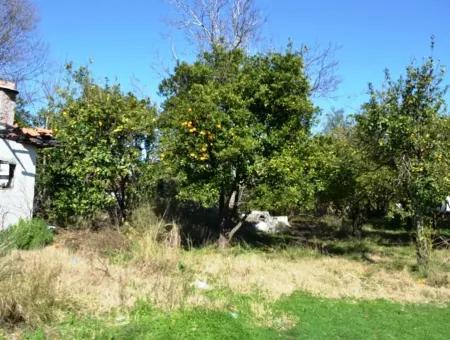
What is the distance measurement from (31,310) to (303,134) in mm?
9948

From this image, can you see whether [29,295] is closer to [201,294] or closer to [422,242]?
[201,294]

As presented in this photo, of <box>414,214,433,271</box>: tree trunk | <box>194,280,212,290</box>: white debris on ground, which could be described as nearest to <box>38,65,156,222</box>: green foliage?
<box>194,280,212,290</box>: white debris on ground

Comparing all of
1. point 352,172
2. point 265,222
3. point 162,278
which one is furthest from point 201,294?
point 265,222

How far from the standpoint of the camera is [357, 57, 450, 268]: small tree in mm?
12500

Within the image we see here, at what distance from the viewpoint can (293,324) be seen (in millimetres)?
Result: 7996

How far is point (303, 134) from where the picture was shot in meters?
15.1

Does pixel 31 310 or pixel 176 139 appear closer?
pixel 31 310

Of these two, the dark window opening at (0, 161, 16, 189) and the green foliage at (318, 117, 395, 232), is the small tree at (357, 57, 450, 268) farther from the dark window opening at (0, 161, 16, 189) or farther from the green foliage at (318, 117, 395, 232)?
the dark window opening at (0, 161, 16, 189)

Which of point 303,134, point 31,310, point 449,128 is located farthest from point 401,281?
point 31,310

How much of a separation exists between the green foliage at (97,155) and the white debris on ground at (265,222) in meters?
8.62

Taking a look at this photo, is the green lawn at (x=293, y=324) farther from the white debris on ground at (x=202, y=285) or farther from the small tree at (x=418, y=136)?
the small tree at (x=418, y=136)

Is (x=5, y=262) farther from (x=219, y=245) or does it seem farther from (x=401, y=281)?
(x=219, y=245)

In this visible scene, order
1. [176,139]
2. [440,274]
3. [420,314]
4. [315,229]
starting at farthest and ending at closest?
[315,229]
[176,139]
[440,274]
[420,314]

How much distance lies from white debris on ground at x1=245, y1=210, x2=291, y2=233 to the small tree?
11073 millimetres
